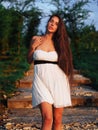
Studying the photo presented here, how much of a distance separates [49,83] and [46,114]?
35 centimetres

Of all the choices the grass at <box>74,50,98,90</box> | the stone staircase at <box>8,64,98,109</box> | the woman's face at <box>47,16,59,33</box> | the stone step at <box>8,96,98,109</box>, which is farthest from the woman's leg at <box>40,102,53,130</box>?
the grass at <box>74,50,98,90</box>

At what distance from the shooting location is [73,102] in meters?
9.24

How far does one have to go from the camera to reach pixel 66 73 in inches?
201

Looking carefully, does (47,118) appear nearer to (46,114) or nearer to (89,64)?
(46,114)

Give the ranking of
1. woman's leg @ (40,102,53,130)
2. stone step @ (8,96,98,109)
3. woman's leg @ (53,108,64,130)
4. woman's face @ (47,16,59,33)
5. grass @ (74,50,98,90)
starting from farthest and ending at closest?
grass @ (74,50,98,90) → stone step @ (8,96,98,109) → woman's face @ (47,16,59,33) → woman's leg @ (53,108,64,130) → woman's leg @ (40,102,53,130)

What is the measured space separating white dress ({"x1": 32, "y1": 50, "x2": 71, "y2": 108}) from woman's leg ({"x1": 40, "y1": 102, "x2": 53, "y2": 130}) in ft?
0.19

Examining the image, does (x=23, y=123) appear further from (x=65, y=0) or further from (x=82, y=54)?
(x=65, y=0)

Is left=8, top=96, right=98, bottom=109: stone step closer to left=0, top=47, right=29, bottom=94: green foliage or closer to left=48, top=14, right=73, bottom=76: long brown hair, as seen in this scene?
left=0, top=47, right=29, bottom=94: green foliage

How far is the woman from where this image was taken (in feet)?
16.2

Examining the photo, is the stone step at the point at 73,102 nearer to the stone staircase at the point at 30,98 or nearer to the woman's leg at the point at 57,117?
the stone staircase at the point at 30,98

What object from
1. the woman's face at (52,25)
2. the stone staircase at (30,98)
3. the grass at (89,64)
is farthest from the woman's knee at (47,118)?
the grass at (89,64)

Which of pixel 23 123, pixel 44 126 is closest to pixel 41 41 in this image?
pixel 44 126

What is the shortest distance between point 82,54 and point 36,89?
14.4 metres

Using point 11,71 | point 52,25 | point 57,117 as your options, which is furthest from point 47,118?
point 11,71
